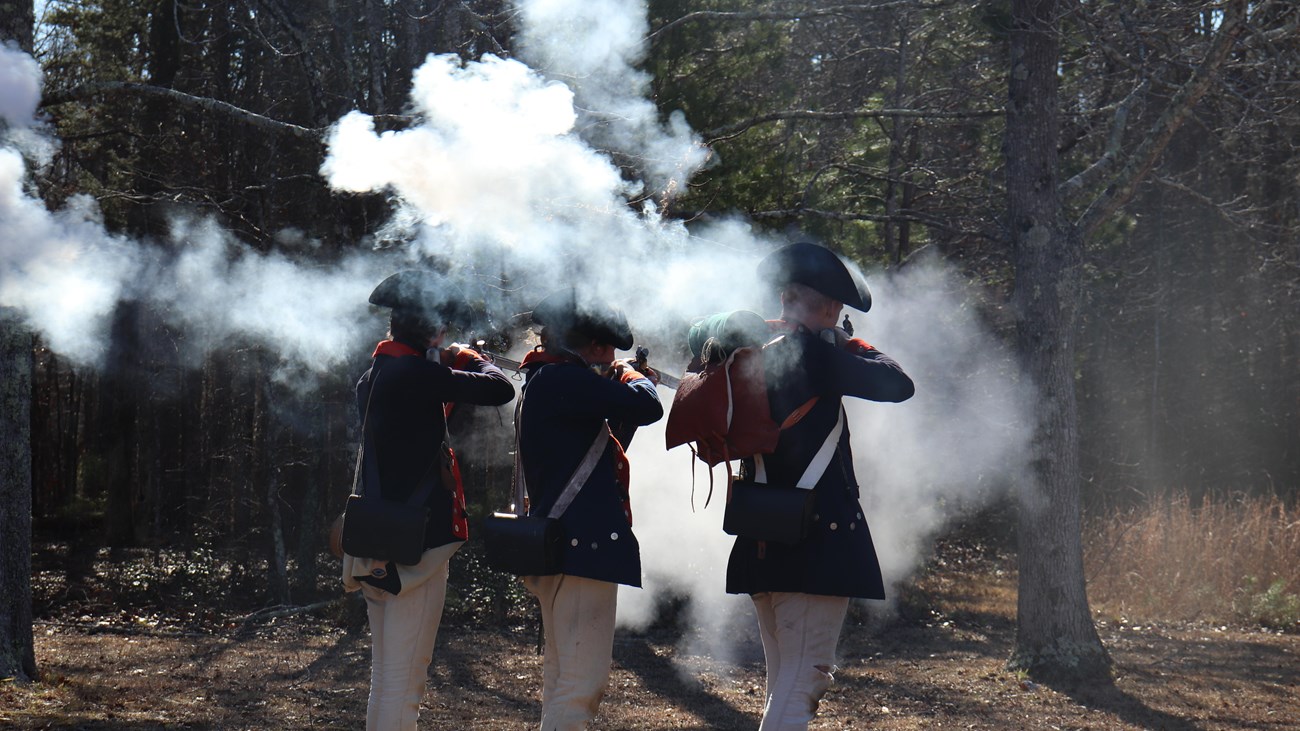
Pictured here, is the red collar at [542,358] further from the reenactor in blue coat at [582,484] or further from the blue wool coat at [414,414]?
the blue wool coat at [414,414]

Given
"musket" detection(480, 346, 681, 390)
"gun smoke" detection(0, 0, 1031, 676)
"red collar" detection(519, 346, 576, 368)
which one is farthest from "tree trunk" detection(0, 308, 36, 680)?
"red collar" detection(519, 346, 576, 368)

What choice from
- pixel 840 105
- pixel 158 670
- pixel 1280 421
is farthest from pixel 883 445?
pixel 1280 421

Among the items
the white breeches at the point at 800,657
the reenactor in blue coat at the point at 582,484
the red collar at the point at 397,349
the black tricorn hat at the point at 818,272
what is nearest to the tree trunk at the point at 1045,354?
the black tricorn hat at the point at 818,272

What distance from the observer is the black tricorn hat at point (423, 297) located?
13.7 feet

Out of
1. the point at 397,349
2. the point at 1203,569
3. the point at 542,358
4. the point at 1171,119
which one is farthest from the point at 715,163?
the point at 1203,569

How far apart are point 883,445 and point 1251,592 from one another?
3.52m

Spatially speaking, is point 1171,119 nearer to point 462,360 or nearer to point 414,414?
point 462,360

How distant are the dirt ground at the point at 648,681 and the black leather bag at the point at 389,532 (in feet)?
7.27

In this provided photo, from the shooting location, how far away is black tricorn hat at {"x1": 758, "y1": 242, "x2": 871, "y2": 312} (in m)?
3.97

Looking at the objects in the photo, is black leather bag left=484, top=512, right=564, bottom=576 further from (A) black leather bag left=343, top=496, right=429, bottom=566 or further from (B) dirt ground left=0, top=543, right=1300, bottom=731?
(B) dirt ground left=0, top=543, right=1300, bottom=731

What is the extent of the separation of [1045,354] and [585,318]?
433 cm

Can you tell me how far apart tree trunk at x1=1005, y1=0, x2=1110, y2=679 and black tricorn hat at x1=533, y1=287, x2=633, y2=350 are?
418cm

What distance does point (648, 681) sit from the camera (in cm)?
715

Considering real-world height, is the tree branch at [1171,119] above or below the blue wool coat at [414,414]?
above
